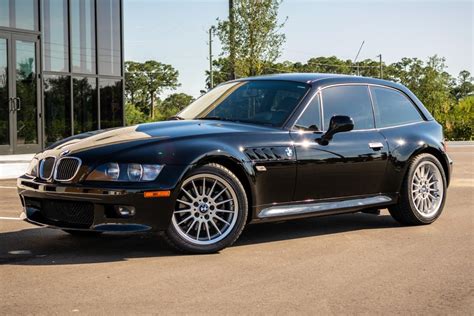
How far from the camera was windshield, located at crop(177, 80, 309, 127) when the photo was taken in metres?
6.00

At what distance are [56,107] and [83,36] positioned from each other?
262cm

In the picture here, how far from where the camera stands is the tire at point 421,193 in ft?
22.0

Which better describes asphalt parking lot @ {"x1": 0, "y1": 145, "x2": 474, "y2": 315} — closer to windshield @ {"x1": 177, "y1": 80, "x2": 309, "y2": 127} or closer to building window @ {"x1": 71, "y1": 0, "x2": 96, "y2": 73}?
windshield @ {"x1": 177, "y1": 80, "x2": 309, "y2": 127}

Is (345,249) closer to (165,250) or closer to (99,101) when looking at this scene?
(165,250)

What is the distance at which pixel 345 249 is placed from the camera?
219 inches

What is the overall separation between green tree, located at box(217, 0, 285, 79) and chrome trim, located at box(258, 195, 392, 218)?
1600 centimetres

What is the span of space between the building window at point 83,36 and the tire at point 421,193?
51.0ft

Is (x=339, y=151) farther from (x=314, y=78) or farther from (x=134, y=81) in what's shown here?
(x=134, y=81)

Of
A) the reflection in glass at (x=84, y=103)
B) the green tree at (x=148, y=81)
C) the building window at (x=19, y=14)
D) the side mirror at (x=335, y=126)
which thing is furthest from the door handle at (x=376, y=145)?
the green tree at (x=148, y=81)

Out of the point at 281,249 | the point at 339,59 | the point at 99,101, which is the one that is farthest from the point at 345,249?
the point at 339,59

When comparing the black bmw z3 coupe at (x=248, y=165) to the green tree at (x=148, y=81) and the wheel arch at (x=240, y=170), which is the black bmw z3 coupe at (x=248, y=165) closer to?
the wheel arch at (x=240, y=170)

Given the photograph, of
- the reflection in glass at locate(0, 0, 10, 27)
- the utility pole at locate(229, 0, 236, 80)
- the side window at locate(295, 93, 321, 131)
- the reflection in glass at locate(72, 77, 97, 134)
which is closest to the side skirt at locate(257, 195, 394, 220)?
the side window at locate(295, 93, 321, 131)

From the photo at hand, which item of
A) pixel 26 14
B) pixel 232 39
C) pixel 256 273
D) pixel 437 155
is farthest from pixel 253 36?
pixel 256 273

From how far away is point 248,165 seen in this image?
17.8 ft
